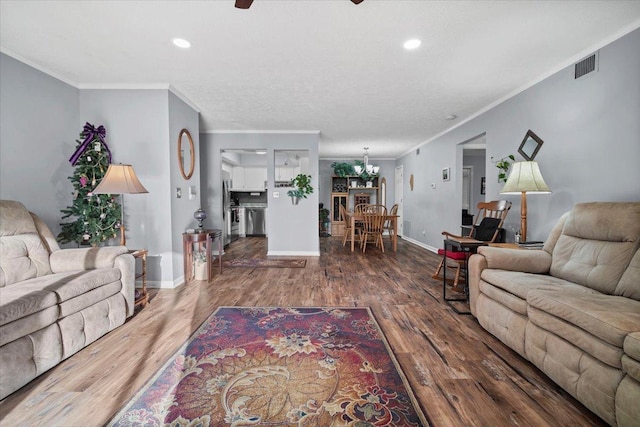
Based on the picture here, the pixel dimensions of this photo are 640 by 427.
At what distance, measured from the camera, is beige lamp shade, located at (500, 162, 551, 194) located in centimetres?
260

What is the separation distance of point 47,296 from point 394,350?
240cm

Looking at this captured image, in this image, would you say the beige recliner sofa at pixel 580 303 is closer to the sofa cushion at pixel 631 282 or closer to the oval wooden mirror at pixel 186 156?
the sofa cushion at pixel 631 282

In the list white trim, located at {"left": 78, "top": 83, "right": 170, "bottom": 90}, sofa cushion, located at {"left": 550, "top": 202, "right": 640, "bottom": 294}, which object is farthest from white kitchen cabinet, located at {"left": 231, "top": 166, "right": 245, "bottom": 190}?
sofa cushion, located at {"left": 550, "top": 202, "right": 640, "bottom": 294}

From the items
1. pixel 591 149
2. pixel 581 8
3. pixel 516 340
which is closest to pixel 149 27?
pixel 581 8

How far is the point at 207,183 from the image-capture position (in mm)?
5812

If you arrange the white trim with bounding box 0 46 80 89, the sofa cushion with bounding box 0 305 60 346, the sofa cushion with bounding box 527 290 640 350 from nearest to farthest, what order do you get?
the sofa cushion with bounding box 527 290 640 350 → the sofa cushion with bounding box 0 305 60 346 → the white trim with bounding box 0 46 80 89

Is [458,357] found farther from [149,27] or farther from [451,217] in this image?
[451,217]

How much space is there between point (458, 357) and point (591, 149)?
2.35m

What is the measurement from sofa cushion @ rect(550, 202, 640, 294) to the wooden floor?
30.7 inches

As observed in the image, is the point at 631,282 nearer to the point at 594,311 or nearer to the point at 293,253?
the point at 594,311

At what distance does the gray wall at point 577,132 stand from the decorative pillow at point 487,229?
433mm

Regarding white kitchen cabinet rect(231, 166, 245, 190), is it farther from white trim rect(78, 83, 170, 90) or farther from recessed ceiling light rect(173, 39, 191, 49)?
recessed ceiling light rect(173, 39, 191, 49)

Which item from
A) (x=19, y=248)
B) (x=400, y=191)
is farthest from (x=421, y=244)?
(x=19, y=248)

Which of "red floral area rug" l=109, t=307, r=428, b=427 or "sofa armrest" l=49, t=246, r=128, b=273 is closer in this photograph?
"red floral area rug" l=109, t=307, r=428, b=427
